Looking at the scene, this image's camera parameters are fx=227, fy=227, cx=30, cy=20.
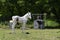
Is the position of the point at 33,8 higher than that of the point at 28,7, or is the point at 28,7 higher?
the point at 28,7

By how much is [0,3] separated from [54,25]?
21.7ft

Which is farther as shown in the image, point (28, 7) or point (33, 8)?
point (33, 8)

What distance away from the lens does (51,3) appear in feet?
80.0

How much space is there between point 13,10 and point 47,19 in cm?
410

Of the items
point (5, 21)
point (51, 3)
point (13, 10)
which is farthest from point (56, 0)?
point (5, 21)

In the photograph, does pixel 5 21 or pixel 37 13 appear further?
pixel 5 21

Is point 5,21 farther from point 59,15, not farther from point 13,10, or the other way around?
point 59,15

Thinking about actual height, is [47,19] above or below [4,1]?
below

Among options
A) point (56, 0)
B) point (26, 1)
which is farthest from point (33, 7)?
point (56, 0)

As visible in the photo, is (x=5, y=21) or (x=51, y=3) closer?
(x=51, y=3)

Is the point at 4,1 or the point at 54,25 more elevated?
the point at 4,1

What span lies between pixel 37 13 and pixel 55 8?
2.17m

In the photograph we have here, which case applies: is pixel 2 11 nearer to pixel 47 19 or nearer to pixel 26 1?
pixel 26 1

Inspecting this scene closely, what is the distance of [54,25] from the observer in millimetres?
26031
